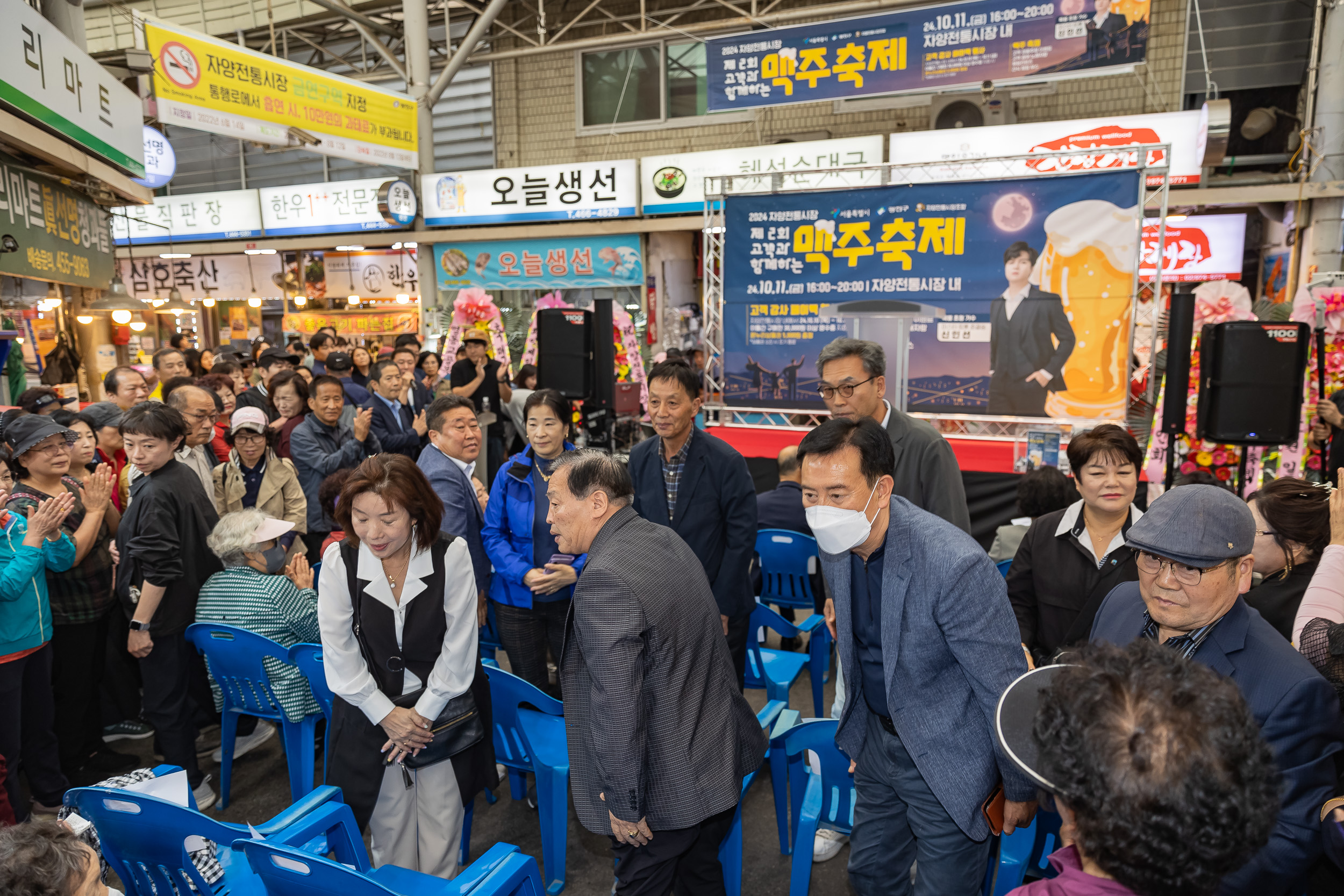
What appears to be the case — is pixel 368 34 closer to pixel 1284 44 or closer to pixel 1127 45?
pixel 1127 45

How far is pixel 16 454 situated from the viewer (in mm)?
2957

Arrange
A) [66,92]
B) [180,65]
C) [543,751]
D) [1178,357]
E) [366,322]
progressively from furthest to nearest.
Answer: [366,322], [180,65], [1178,357], [66,92], [543,751]

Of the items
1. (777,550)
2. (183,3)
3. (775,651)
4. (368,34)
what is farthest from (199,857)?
(183,3)

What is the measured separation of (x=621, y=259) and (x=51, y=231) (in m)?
6.69

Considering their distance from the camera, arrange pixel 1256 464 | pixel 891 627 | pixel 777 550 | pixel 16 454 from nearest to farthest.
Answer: pixel 891 627 < pixel 16 454 < pixel 777 550 < pixel 1256 464

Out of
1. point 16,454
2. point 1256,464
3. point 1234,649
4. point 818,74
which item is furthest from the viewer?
point 818,74

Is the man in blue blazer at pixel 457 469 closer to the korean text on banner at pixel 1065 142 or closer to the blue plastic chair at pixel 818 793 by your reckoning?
the blue plastic chair at pixel 818 793

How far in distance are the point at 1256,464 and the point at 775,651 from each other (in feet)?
14.7

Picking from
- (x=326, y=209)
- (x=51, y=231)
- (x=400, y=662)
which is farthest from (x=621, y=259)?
(x=400, y=662)

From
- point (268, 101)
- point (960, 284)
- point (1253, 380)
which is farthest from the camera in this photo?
point (268, 101)

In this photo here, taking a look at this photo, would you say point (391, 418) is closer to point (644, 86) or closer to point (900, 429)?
point (900, 429)

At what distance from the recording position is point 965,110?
32.0 ft

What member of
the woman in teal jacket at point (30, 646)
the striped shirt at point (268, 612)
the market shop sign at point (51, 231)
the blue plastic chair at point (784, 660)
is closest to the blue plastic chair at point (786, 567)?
the blue plastic chair at point (784, 660)

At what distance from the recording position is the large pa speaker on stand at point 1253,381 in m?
4.57
